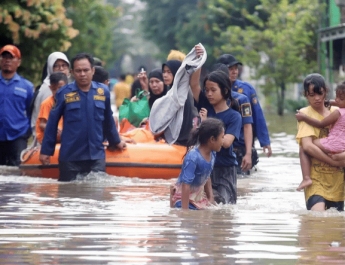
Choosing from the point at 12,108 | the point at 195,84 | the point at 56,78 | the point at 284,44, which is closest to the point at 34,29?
the point at 12,108

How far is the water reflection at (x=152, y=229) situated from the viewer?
6109 mm

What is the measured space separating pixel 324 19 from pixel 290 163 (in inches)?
866

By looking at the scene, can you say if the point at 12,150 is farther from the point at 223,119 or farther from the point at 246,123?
the point at 223,119

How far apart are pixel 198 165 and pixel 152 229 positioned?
3.39 feet

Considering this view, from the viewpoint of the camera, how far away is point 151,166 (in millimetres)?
12891

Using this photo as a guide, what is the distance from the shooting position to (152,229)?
7332 millimetres

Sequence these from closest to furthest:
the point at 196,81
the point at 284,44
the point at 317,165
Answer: the point at 317,165 → the point at 196,81 → the point at 284,44

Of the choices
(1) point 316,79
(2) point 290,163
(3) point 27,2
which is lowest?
(2) point 290,163

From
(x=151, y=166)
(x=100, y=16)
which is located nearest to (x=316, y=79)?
(x=151, y=166)

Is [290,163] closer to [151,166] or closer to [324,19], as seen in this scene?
[151,166]

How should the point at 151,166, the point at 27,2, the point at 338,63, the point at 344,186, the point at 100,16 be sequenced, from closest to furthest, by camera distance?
the point at 344,186, the point at 151,166, the point at 27,2, the point at 338,63, the point at 100,16

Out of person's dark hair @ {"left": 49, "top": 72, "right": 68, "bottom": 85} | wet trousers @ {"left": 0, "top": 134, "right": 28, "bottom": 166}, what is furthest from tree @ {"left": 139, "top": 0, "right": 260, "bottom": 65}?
person's dark hair @ {"left": 49, "top": 72, "right": 68, "bottom": 85}

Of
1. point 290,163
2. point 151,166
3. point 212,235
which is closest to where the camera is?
point 212,235

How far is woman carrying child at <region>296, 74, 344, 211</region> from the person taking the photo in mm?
8211
